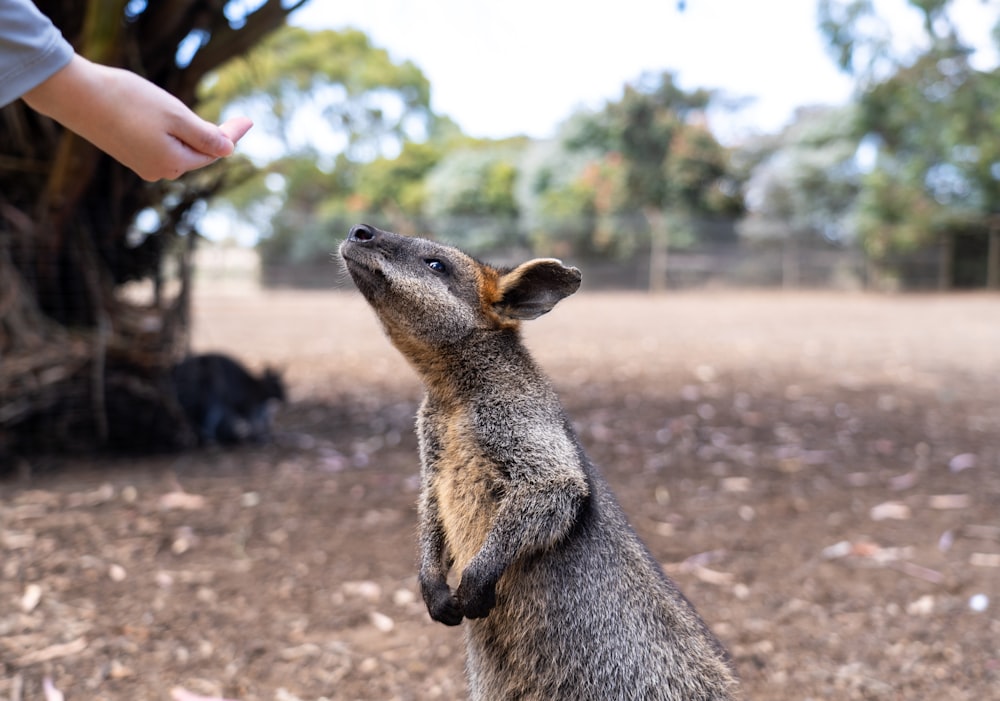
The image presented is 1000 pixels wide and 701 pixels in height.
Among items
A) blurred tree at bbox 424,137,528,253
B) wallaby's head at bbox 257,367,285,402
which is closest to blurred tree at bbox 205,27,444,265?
blurred tree at bbox 424,137,528,253

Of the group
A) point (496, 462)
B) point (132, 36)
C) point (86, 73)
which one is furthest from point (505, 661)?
point (132, 36)

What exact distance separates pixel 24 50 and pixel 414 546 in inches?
106

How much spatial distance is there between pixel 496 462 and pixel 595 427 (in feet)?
13.3

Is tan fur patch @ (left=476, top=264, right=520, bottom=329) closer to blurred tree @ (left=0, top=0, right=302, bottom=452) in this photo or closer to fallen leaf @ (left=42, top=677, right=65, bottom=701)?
fallen leaf @ (left=42, top=677, right=65, bottom=701)

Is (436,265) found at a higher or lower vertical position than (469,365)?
higher

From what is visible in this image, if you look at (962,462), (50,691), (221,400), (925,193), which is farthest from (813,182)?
(50,691)

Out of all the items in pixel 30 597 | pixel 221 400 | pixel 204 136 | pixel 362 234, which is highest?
pixel 204 136

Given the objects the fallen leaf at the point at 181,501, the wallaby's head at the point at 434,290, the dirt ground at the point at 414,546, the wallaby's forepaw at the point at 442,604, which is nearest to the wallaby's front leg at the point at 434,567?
the wallaby's forepaw at the point at 442,604

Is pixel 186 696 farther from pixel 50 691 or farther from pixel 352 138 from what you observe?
pixel 352 138

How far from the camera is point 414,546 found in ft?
12.3

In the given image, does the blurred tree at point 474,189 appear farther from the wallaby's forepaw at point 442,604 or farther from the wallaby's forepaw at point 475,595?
the wallaby's forepaw at point 475,595

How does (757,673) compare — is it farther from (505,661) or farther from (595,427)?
(595,427)

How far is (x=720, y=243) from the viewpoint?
25.4 m

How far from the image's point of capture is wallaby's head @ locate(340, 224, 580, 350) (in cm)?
211
